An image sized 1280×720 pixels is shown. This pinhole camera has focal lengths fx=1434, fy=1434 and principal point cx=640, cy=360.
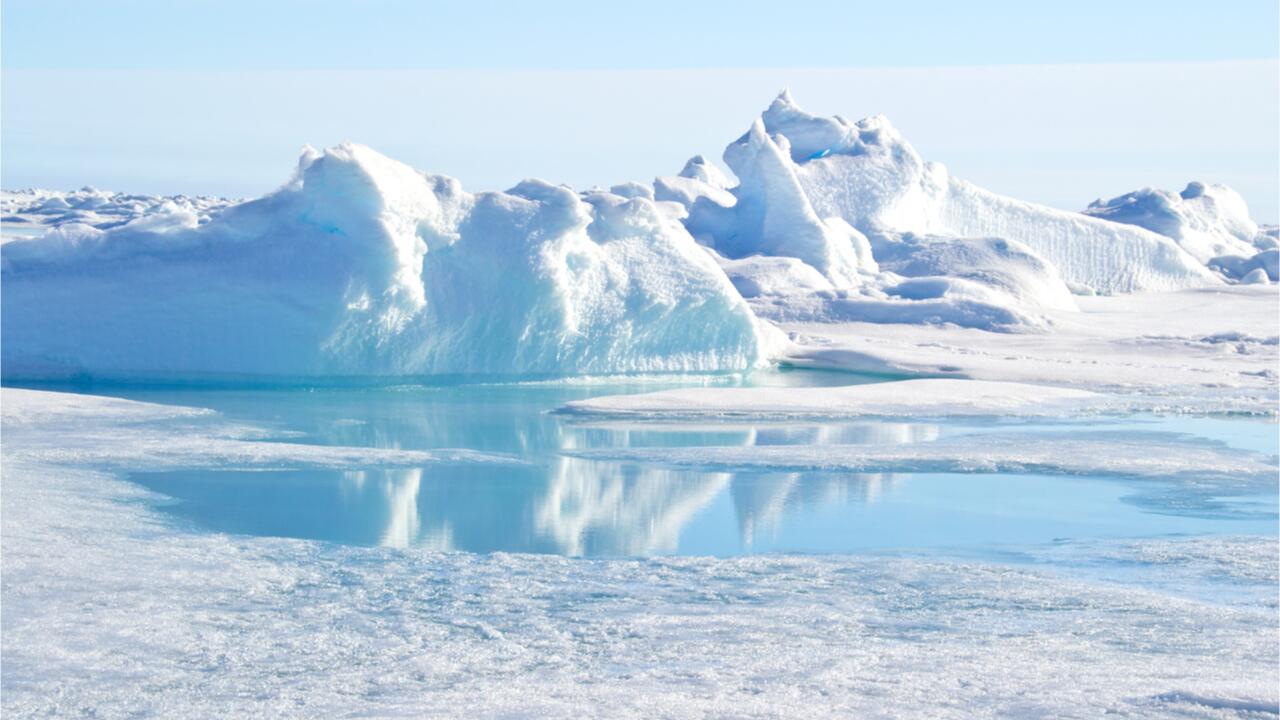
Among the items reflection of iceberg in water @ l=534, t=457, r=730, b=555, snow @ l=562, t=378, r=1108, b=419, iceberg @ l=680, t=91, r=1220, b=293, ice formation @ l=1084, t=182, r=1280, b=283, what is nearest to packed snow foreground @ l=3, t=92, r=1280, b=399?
snow @ l=562, t=378, r=1108, b=419

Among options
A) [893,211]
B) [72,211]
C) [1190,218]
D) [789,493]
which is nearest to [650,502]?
[789,493]

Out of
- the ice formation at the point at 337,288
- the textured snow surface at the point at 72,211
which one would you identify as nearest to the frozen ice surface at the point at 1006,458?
the ice formation at the point at 337,288

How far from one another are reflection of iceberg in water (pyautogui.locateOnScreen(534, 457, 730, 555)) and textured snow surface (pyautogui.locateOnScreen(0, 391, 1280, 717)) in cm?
46

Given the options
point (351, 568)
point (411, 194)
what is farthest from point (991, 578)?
point (411, 194)

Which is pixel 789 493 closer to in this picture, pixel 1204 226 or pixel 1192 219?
pixel 1192 219

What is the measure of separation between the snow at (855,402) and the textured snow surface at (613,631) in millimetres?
4380

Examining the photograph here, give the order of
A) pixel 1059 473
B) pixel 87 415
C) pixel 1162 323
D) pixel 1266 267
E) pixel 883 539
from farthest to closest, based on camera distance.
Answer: pixel 1266 267 → pixel 1162 323 → pixel 87 415 → pixel 1059 473 → pixel 883 539

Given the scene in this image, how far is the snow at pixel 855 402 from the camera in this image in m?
10.5

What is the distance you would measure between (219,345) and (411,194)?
200cm

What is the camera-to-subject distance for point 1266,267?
83.7ft

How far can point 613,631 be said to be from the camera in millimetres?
4758

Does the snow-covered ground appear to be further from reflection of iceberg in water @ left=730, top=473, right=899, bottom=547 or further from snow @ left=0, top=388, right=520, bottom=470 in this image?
reflection of iceberg in water @ left=730, top=473, right=899, bottom=547

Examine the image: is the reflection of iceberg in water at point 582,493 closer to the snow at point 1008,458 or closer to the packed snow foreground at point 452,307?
→ the snow at point 1008,458

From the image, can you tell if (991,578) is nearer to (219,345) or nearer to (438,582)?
(438,582)
